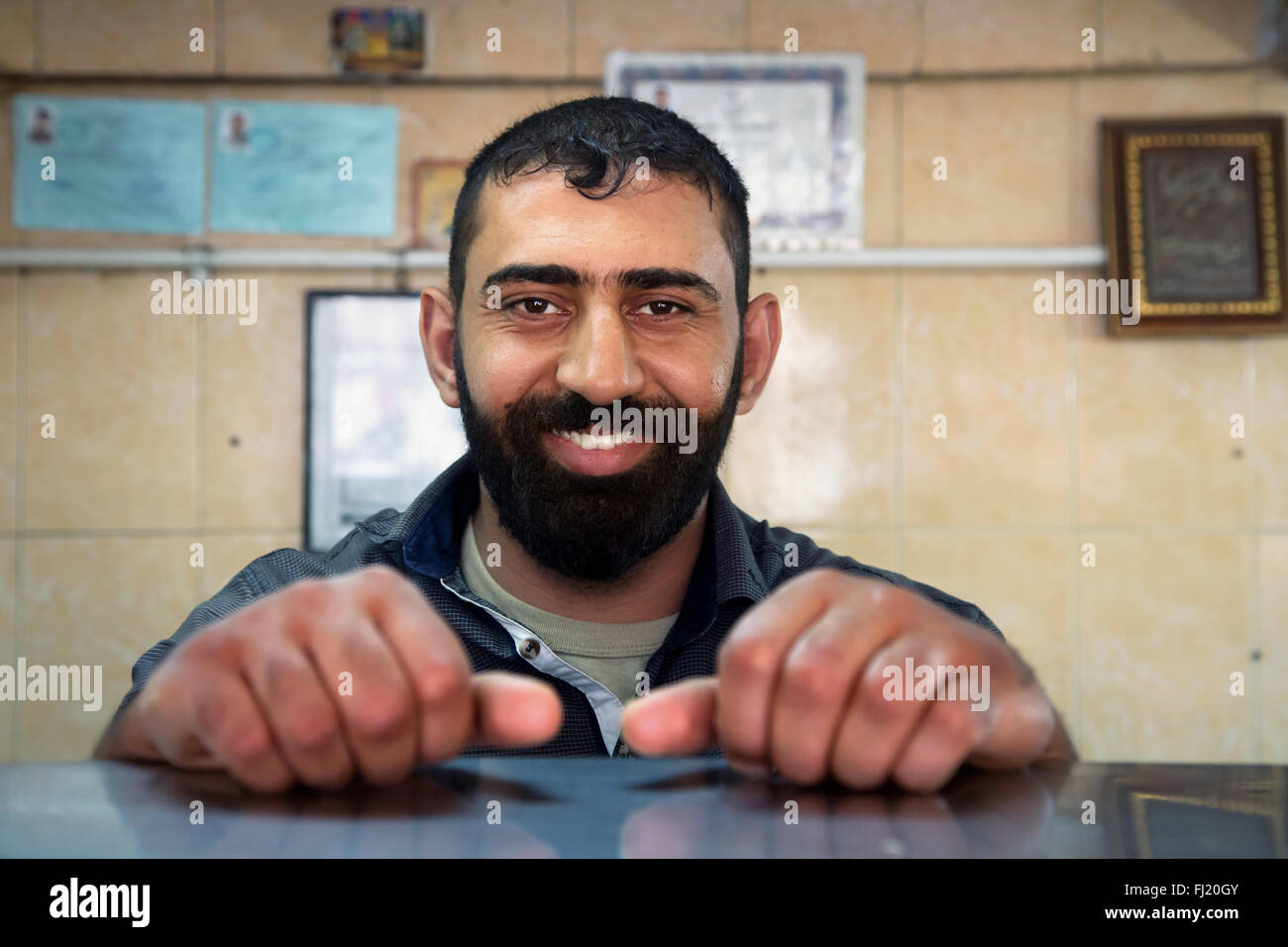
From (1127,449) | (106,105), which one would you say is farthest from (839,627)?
(106,105)

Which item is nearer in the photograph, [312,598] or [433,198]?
[312,598]

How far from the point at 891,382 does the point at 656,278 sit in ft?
3.85

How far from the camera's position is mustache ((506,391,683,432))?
0.93 m

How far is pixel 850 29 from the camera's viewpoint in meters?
1.99

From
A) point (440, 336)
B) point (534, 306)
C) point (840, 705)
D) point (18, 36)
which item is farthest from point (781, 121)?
point (840, 705)


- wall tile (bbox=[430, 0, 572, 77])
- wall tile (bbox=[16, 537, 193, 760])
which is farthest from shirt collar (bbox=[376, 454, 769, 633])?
wall tile (bbox=[430, 0, 572, 77])

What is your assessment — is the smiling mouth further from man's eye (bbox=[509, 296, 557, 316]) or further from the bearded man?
man's eye (bbox=[509, 296, 557, 316])

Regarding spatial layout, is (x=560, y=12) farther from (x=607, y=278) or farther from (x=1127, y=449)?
(x=1127, y=449)

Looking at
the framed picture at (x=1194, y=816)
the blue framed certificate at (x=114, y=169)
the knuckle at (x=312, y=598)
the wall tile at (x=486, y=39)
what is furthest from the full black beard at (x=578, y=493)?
the blue framed certificate at (x=114, y=169)

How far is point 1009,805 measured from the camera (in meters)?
0.29

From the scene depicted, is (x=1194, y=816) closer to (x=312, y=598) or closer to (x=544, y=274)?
(x=312, y=598)

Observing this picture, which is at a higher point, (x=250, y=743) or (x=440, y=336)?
(x=440, y=336)
